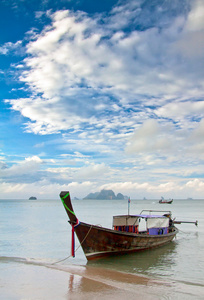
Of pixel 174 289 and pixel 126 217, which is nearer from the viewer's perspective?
pixel 174 289

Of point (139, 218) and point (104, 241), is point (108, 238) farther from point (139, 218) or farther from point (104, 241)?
point (139, 218)

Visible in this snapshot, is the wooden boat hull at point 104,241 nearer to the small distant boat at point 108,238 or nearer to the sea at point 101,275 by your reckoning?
the small distant boat at point 108,238

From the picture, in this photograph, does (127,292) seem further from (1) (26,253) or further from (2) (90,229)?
(1) (26,253)

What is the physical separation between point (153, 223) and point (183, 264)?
5.43 m

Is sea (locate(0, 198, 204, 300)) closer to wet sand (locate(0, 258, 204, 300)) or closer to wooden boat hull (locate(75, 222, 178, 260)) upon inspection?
wet sand (locate(0, 258, 204, 300))

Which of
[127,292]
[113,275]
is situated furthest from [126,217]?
[127,292]

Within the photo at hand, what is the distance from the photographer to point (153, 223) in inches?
909

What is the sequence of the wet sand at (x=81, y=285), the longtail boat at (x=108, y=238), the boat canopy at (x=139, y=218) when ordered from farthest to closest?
the boat canopy at (x=139, y=218) → the longtail boat at (x=108, y=238) → the wet sand at (x=81, y=285)

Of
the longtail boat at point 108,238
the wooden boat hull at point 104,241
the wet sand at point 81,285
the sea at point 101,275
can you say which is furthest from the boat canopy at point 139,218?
the wet sand at point 81,285

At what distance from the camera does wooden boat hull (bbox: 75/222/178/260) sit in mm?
16625

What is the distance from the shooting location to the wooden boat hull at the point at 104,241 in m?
16.6

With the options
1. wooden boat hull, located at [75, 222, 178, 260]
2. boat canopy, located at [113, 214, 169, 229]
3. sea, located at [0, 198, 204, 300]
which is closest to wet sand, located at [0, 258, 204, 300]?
sea, located at [0, 198, 204, 300]

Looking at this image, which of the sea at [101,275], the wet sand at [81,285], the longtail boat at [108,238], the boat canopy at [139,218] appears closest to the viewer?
the wet sand at [81,285]

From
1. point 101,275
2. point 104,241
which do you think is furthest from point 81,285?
point 104,241
